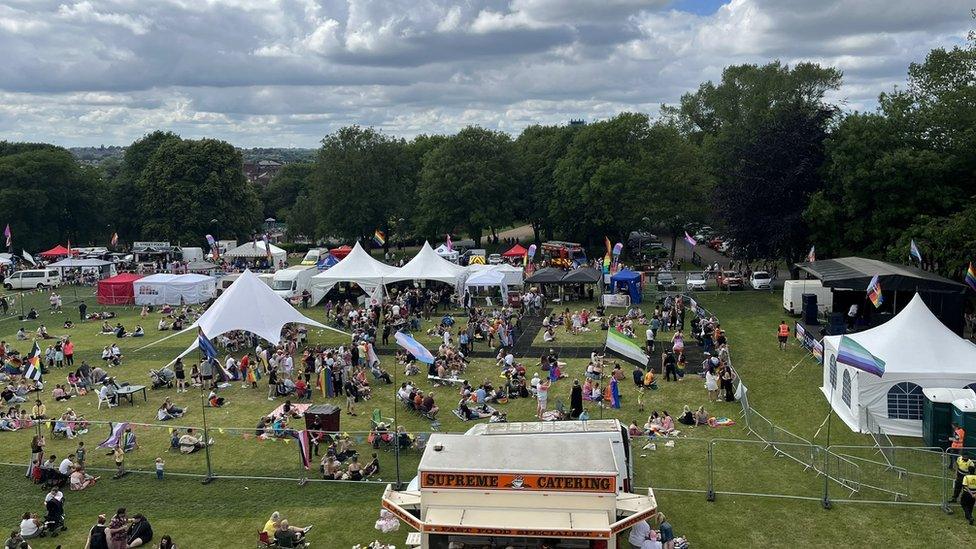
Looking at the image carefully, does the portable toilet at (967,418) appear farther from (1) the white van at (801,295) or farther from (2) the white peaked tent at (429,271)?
(2) the white peaked tent at (429,271)

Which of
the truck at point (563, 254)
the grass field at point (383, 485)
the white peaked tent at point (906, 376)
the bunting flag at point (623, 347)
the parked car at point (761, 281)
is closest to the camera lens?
the grass field at point (383, 485)

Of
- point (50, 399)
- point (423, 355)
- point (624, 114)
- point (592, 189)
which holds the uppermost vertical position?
point (624, 114)

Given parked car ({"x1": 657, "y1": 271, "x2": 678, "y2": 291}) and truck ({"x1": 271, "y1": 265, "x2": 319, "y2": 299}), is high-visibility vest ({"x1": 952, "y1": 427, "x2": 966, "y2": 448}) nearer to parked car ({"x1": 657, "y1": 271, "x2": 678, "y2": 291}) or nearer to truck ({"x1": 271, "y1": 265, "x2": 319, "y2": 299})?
parked car ({"x1": 657, "y1": 271, "x2": 678, "y2": 291})

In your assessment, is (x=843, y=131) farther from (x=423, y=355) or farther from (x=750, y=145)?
(x=423, y=355)

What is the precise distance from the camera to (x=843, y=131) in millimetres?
37281

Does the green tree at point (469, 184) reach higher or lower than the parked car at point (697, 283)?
higher

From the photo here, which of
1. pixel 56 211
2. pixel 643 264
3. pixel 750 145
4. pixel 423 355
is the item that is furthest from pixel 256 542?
pixel 56 211

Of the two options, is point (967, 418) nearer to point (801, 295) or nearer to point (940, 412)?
point (940, 412)

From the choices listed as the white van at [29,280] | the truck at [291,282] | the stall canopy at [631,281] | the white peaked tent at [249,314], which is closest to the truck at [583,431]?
the white peaked tent at [249,314]

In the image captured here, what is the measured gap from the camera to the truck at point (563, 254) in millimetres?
49562

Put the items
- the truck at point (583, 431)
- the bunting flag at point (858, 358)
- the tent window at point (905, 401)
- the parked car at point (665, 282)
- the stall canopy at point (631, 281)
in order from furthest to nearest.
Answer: the parked car at point (665, 282)
the stall canopy at point (631, 281)
the tent window at point (905, 401)
the bunting flag at point (858, 358)
the truck at point (583, 431)

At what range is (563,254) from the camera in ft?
168

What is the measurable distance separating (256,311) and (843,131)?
28.1m

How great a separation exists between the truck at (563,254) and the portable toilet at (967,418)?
3240 cm
